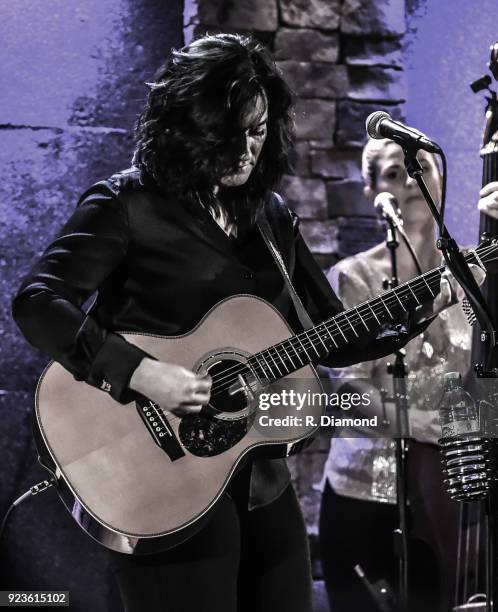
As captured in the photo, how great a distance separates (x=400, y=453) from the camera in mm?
2496

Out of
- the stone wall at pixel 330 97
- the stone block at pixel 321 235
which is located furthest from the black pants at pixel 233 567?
the stone block at pixel 321 235

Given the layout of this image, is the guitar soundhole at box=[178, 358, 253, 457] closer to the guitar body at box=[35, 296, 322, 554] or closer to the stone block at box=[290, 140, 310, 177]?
the guitar body at box=[35, 296, 322, 554]

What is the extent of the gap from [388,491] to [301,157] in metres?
1.27

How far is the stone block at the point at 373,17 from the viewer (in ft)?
10.5

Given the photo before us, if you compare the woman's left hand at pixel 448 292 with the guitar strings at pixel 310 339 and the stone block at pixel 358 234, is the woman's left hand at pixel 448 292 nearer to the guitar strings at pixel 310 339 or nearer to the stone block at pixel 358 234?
the guitar strings at pixel 310 339

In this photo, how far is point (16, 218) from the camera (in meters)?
2.95

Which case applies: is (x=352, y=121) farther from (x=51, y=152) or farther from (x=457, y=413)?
(x=457, y=413)

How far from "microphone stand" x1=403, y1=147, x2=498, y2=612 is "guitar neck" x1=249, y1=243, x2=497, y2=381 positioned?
0.95ft

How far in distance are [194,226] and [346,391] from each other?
119cm

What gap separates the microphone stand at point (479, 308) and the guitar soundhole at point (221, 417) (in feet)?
1.66

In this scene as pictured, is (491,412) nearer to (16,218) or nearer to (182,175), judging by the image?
(182,175)

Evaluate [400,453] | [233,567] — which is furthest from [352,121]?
[233,567]

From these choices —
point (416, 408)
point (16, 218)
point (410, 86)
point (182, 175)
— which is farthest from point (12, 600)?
point (410, 86)

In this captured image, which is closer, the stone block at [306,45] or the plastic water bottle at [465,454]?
the plastic water bottle at [465,454]
